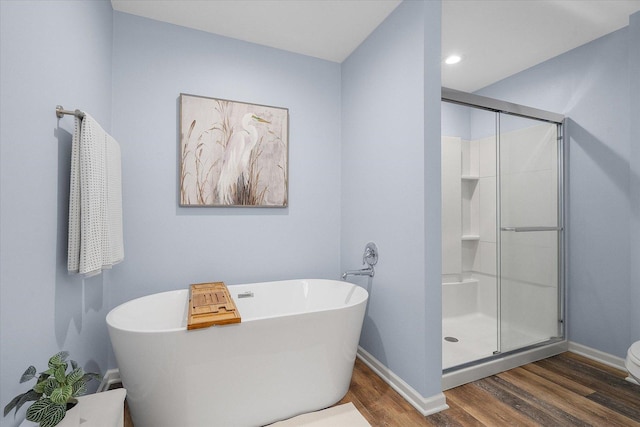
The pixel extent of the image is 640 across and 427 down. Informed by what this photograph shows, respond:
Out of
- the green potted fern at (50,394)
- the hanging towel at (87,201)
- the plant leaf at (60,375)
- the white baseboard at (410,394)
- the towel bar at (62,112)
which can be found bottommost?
the white baseboard at (410,394)

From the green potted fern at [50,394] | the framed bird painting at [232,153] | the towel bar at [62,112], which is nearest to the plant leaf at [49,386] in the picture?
the green potted fern at [50,394]

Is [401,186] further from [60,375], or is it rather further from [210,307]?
[60,375]

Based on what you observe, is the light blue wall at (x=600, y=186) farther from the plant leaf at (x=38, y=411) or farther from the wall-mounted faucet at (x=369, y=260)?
the plant leaf at (x=38, y=411)

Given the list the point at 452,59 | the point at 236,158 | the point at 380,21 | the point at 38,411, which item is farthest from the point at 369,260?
the point at 452,59

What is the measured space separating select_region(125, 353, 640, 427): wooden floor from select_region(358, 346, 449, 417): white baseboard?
0.10 feet

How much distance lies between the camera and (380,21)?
2168 mm

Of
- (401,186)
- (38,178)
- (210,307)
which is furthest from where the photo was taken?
(401,186)

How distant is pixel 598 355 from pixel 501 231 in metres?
1.23

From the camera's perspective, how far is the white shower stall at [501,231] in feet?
7.80

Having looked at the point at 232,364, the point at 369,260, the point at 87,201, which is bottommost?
the point at 232,364

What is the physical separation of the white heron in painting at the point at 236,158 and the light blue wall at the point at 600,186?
2.68 m

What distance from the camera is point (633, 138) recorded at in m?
2.10

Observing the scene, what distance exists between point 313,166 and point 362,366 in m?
1.70

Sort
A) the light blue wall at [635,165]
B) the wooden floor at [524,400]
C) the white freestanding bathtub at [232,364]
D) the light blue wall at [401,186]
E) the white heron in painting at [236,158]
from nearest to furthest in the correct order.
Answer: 1. the white freestanding bathtub at [232,364]
2. the wooden floor at [524,400]
3. the light blue wall at [401,186]
4. the light blue wall at [635,165]
5. the white heron in painting at [236,158]
